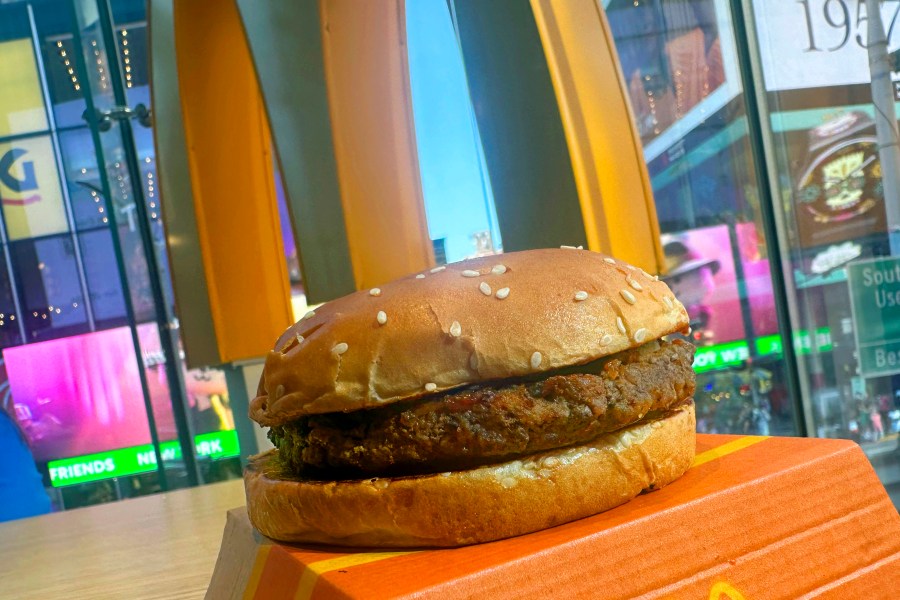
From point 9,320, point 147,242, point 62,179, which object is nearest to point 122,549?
point 147,242

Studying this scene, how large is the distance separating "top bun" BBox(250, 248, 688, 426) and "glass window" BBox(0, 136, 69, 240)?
15.5 feet

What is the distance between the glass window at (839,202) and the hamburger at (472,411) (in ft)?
9.48

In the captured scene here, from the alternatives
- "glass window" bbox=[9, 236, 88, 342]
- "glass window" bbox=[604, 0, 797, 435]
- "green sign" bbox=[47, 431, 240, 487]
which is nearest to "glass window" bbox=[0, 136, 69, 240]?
"glass window" bbox=[9, 236, 88, 342]

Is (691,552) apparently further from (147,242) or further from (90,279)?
(90,279)

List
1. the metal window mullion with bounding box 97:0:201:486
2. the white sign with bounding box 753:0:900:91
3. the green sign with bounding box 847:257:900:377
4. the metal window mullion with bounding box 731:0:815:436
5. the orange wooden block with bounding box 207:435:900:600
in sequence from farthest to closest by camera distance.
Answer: the metal window mullion with bounding box 97:0:201:486 → the metal window mullion with bounding box 731:0:815:436 → the white sign with bounding box 753:0:900:91 → the green sign with bounding box 847:257:900:377 → the orange wooden block with bounding box 207:435:900:600

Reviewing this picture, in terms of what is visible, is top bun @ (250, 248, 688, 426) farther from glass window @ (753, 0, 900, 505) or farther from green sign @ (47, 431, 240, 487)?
green sign @ (47, 431, 240, 487)

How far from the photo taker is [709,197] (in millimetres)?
4520

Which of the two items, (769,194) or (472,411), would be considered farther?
(769,194)

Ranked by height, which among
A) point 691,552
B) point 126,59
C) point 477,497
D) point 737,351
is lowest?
point 737,351

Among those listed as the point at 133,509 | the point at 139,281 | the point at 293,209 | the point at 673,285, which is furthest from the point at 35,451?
the point at 673,285

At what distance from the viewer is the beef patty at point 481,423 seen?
108 centimetres

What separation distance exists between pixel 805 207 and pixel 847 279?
394mm

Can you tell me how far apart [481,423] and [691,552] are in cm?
34

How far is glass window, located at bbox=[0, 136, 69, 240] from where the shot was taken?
17.3ft
